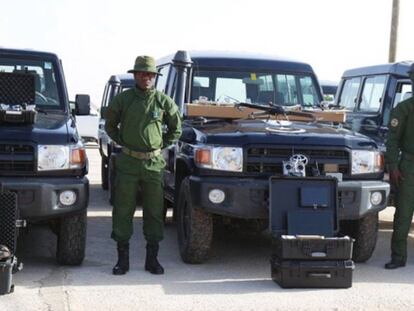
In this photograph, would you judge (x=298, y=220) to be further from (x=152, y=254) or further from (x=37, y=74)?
(x=37, y=74)

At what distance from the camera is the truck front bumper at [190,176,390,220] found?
21.1 ft

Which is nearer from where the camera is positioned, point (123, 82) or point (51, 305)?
point (51, 305)

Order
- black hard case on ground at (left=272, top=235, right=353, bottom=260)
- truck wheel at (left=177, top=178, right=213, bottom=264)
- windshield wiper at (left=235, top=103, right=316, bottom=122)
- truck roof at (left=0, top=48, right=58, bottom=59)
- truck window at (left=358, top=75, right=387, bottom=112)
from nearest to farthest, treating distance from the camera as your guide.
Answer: black hard case on ground at (left=272, top=235, right=353, bottom=260) < truck wheel at (left=177, top=178, right=213, bottom=264) < windshield wiper at (left=235, top=103, right=316, bottom=122) < truck roof at (left=0, top=48, right=58, bottom=59) < truck window at (left=358, top=75, right=387, bottom=112)

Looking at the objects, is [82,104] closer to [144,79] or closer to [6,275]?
[144,79]

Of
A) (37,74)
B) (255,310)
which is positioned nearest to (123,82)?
(37,74)

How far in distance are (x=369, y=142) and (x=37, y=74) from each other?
10.6ft

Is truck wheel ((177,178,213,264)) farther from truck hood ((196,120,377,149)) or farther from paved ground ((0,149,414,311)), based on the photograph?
truck hood ((196,120,377,149))

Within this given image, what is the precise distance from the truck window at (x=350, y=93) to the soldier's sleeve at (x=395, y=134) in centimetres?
334

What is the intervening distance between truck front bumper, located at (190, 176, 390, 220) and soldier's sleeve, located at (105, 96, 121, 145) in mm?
775

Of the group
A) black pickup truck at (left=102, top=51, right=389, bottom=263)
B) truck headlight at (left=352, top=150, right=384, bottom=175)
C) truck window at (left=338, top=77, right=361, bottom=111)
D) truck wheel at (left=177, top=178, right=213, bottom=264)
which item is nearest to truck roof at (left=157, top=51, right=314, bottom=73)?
black pickup truck at (left=102, top=51, right=389, bottom=263)

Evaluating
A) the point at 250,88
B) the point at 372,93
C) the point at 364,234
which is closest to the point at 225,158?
the point at 364,234

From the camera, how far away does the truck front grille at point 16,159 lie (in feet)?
20.3

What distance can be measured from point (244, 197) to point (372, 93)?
3941mm

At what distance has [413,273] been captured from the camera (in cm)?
688
